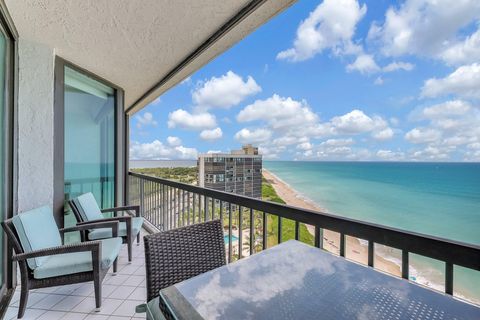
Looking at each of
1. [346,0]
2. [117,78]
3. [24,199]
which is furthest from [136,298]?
[346,0]

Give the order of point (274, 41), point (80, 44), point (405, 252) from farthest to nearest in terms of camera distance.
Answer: point (274, 41), point (80, 44), point (405, 252)

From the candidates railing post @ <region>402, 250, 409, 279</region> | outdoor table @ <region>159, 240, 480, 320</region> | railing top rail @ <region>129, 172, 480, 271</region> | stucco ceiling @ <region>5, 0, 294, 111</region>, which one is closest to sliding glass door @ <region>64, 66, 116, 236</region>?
stucco ceiling @ <region>5, 0, 294, 111</region>

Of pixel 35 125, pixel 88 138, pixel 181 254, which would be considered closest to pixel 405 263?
pixel 181 254

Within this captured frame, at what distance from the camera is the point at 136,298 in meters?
2.17

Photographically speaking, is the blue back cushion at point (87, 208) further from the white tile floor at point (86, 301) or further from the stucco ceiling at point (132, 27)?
the stucco ceiling at point (132, 27)

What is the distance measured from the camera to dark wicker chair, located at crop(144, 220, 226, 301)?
119 centimetres

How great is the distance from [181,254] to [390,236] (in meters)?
1.12

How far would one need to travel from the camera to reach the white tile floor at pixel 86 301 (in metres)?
1.91

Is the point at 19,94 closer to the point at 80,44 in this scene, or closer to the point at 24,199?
the point at 80,44

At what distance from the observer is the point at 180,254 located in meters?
1.29

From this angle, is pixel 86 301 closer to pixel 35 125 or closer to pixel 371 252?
pixel 35 125

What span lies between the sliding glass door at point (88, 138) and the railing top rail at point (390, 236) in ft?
8.81

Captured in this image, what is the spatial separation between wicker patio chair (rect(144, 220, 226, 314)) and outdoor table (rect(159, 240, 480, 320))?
0.27 m

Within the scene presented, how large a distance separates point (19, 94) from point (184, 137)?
41.8 feet
